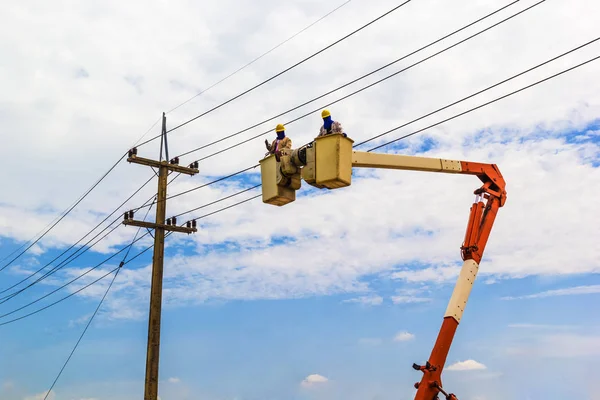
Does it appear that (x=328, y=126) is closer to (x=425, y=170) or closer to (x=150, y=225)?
(x=425, y=170)

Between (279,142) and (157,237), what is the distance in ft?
28.9

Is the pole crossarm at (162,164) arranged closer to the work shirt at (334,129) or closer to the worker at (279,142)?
the worker at (279,142)

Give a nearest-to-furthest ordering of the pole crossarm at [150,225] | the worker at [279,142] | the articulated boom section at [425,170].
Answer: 1. the articulated boom section at [425,170]
2. the worker at [279,142]
3. the pole crossarm at [150,225]

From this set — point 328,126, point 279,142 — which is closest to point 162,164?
point 279,142

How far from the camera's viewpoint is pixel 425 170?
11.9m

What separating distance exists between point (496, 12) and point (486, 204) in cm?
389

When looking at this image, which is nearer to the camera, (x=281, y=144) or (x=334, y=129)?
(x=334, y=129)

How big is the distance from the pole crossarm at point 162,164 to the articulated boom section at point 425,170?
9.15m

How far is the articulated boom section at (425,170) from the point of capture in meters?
9.26

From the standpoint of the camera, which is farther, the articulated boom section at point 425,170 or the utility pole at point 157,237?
the utility pole at point 157,237

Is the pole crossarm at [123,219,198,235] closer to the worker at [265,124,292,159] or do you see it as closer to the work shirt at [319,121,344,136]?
the worker at [265,124,292,159]

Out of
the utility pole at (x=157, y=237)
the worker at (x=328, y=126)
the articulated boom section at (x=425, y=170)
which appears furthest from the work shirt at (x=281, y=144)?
the utility pole at (x=157, y=237)

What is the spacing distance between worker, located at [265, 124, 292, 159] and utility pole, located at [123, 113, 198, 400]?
8341 mm

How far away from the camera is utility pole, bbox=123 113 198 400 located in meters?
16.5
